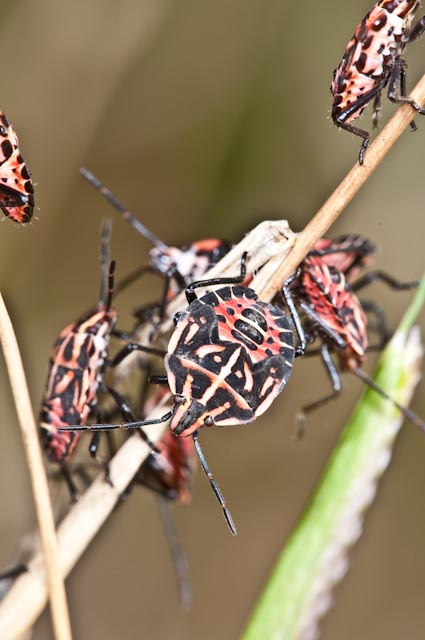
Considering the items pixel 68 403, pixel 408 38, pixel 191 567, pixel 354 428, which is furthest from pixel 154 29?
Answer: pixel 191 567

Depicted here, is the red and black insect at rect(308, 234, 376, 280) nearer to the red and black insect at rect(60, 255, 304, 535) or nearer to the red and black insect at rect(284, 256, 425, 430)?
the red and black insect at rect(284, 256, 425, 430)

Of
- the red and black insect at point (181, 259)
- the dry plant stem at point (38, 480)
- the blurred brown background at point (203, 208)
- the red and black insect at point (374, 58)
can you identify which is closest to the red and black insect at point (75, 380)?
the red and black insect at point (181, 259)

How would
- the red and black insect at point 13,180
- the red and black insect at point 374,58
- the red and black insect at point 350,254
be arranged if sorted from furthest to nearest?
the red and black insect at point 350,254, the red and black insect at point 374,58, the red and black insect at point 13,180

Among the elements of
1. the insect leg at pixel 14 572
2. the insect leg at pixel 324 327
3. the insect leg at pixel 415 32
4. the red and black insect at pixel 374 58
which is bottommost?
the insect leg at pixel 14 572

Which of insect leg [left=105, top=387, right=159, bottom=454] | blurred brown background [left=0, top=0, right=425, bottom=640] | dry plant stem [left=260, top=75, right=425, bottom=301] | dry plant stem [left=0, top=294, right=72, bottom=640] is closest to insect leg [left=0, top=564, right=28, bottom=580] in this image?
dry plant stem [left=0, top=294, right=72, bottom=640]

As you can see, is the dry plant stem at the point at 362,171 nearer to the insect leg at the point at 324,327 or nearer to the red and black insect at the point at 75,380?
the insect leg at the point at 324,327

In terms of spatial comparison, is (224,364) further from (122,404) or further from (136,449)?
(122,404)
